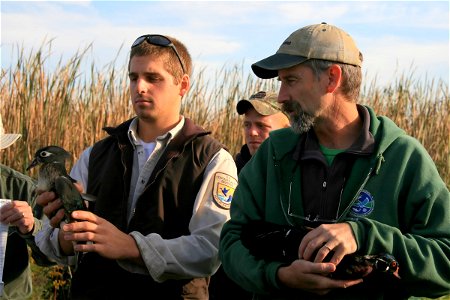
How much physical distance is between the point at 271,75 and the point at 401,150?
2.27ft

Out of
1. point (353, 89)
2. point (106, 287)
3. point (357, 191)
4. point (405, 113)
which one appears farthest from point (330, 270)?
point (405, 113)

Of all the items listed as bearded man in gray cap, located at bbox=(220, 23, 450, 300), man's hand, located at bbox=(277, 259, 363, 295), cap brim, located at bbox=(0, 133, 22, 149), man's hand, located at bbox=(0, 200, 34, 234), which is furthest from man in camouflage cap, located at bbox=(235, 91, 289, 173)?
man's hand, located at bbox=(277, 259, 363, 295)

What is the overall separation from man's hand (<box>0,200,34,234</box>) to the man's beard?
1548 millimetres

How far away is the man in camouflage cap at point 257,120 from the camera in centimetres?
532

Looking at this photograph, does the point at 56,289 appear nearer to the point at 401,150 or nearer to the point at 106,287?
the point at 106,287

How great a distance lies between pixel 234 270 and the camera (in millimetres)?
3338

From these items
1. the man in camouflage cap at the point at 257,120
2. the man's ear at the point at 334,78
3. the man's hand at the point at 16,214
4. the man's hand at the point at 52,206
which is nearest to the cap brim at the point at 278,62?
the man's ear at the point at 334,78

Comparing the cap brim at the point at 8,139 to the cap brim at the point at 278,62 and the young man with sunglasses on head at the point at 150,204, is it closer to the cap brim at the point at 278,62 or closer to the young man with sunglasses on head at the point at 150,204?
the young man with sunglasses on head at the point at 150,204

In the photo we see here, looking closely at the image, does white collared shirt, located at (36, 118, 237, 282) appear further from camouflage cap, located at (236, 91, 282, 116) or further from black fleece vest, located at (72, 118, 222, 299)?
camouflage cap, located at (236, 91, 282, 116)

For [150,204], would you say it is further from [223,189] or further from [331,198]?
[331,198]

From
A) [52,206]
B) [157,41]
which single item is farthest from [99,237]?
[157,41]

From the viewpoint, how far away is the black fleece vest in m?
3.94

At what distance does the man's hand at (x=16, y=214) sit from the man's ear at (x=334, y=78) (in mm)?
1720

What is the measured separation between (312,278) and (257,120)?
96.4 inches
